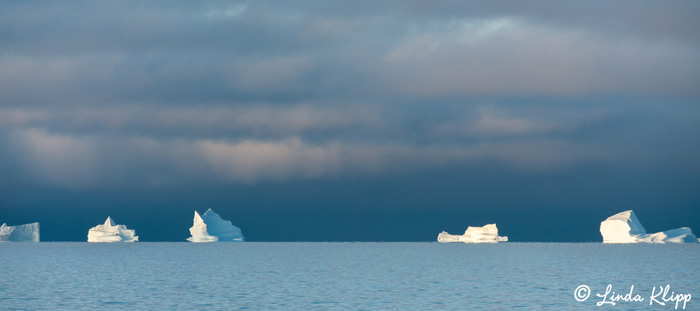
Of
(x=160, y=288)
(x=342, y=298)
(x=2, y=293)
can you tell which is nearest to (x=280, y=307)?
(x=342, y=298)

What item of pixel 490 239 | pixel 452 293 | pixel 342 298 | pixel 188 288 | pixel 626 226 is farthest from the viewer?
pixel 490 239

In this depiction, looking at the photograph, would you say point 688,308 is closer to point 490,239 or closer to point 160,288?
point 160,288

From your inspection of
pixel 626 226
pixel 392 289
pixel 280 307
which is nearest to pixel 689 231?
pixel 626 226

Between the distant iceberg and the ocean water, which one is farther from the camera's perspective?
the distant iceberg

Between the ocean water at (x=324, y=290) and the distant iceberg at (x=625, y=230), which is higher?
the distant iceberg at (x=625, y=230)

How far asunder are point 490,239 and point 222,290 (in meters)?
152

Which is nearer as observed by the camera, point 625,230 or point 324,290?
point 324,290

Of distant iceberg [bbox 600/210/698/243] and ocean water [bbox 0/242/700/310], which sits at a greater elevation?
distant iceberg [bbox 600/210/698/243]

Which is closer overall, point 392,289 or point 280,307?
point 280,307

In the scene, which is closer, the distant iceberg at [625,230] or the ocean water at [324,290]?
the ocean water at [324,290]

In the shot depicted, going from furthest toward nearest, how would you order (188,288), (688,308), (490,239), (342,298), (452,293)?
(490,239) < (188,288) < (452,293) < (342,298) < (688,308)

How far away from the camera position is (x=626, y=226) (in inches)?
6535

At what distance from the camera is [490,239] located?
199750 mm

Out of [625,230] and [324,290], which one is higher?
[625,230]
